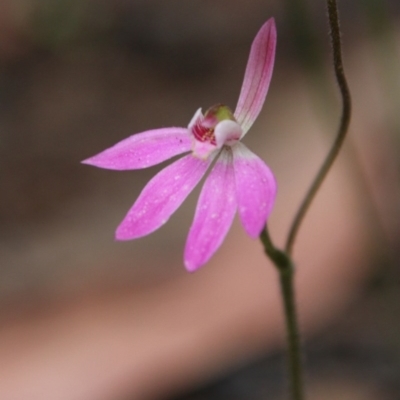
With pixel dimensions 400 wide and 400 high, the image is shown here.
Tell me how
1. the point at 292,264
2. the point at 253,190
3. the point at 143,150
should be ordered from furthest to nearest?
the point at 292,264, the point at 143,150, the point at 253,190

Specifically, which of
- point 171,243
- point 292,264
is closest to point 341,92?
point 292,264

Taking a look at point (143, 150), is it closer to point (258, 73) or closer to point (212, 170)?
point (212, 170)

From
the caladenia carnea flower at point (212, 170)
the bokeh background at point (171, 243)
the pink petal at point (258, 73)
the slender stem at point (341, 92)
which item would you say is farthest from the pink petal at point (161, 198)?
the bokeh background at point (171, 243)

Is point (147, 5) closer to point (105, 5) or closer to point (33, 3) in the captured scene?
point (105, 5)

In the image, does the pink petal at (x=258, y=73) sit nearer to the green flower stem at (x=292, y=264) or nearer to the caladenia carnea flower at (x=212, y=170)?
the caladenia carnea flower at (x=212, y=170)

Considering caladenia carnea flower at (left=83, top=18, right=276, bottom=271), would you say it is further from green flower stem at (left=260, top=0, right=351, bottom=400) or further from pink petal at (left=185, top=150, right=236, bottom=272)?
green flower stem at (left=260, top=0, right=351, bottom=400)

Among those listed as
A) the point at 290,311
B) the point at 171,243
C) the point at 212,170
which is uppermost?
the point at 171,243

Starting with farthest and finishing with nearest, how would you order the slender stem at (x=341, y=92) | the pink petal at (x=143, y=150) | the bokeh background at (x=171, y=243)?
the bokeh background at (x=171, y=243) < the pink petal at (x=143, y=150) < the slender stem at (x=341, y=92)
